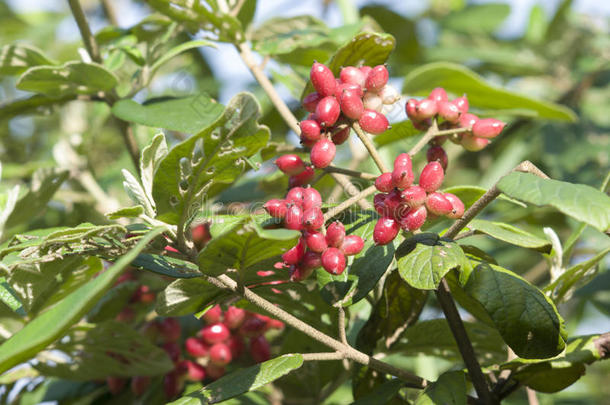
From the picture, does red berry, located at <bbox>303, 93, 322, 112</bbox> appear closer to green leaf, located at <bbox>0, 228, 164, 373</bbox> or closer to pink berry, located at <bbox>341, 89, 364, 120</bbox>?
pink berry, located at <bbox>341, 89, 364, 120</bbox>

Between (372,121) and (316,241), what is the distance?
0.81 ft

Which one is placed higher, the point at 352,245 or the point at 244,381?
the point at 352,245

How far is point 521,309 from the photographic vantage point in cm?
95

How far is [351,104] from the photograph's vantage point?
1.08m

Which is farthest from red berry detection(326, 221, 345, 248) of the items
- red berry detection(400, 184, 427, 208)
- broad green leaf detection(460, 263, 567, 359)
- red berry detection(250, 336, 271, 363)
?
red berry detection(250, 336, 271, 363)

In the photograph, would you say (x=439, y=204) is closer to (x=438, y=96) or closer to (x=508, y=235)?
(x=508, y=235)

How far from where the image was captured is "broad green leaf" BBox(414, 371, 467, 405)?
1000 millimetres

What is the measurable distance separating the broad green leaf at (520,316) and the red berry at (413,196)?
15 cm

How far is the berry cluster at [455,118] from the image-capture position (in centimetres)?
116

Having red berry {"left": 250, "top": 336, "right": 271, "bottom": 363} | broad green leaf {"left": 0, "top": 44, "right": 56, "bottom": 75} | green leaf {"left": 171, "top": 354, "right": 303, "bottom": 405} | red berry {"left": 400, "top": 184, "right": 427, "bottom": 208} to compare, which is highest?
broad green leaf {"left": 0, "top": 44, "right": 56, "bottom": 75}

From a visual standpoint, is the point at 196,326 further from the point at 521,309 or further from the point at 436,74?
the point at 521,309

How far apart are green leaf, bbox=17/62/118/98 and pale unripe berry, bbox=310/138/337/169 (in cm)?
54

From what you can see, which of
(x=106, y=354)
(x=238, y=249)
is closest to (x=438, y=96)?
(x=238, y=249)

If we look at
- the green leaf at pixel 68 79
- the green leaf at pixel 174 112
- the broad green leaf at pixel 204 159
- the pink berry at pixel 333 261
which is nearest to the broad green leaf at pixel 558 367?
the pink berry at pixel 333 261
